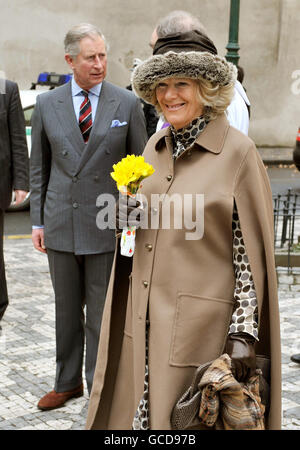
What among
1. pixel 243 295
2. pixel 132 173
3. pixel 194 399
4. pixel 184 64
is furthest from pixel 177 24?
pixel 194 399

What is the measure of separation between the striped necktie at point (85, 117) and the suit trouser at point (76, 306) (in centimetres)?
76

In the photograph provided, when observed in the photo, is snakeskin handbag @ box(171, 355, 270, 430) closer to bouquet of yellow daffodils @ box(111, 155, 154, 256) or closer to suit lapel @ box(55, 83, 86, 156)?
bouquet of yellow daffodils @ box(111, 155, 154, 256)

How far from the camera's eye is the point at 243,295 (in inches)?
110

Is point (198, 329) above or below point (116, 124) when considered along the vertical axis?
below

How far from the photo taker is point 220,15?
67.2 ft

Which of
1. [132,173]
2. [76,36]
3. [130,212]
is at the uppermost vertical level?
[76,36]

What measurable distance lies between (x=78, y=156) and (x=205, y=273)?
1882 millimetres

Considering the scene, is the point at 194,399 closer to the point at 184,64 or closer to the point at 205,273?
the point at 205,273

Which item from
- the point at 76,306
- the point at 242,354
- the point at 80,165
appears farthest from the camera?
the point at 76,306

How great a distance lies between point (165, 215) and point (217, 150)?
0.33 meters

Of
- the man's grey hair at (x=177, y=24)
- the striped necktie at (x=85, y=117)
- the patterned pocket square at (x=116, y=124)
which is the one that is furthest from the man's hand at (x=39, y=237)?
the man's grey hair at (x=177, y=24)

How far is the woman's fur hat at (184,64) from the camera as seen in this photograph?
9.45ft

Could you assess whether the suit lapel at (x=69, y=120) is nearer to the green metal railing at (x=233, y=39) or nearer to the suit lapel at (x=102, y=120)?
the suit lapel at (x=102, y=120)
